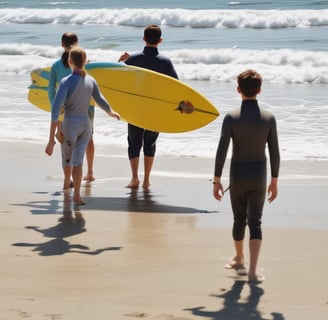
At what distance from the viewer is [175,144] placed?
1048 cm

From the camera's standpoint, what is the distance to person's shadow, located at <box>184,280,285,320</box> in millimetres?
4789

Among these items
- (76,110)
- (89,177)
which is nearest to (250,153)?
(76,110)

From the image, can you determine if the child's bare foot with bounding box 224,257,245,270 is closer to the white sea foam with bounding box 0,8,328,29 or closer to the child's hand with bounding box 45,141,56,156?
the child's hand with bounding box 45,141,56,156

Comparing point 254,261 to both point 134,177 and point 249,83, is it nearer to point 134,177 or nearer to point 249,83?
point 249,83

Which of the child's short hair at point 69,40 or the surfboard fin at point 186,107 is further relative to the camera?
the surfboard fin at point 186,107

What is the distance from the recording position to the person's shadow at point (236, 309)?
4789 mm

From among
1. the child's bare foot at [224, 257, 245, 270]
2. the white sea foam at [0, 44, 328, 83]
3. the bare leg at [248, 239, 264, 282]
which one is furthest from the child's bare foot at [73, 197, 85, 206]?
the white sea foam at [0, 44, 328, 83]

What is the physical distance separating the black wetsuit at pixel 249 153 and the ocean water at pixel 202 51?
4.23 metres

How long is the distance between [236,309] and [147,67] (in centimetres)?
390

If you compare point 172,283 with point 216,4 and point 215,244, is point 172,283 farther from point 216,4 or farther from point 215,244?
point 216,4

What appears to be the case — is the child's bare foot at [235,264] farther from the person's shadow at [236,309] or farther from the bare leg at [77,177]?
the bare leg at [77,177]

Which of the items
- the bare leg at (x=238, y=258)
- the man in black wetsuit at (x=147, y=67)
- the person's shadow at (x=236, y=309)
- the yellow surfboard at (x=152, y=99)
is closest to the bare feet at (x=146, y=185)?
the man in black wetsuit at (x=147, y=67)

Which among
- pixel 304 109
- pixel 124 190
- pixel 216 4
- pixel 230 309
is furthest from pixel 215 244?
pixel 216 4

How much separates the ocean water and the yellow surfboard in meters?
1.35
